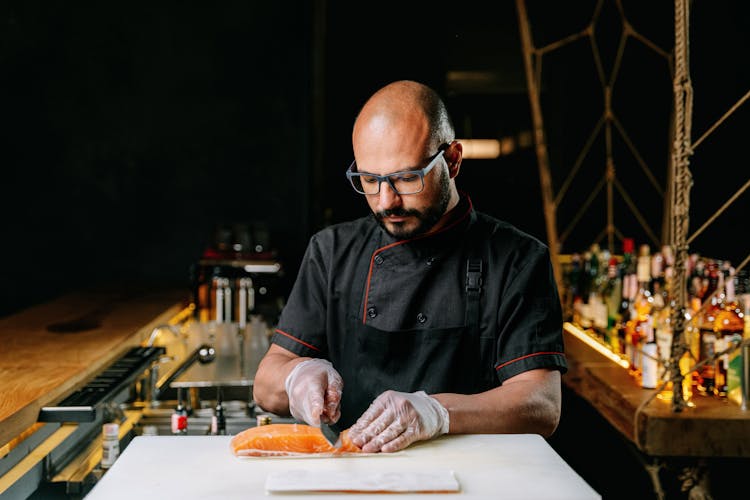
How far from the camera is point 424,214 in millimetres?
1896

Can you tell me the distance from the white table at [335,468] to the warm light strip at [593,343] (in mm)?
1818

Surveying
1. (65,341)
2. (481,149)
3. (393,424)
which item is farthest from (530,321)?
(481,149)

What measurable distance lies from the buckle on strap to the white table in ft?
1.53

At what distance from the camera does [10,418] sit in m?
1.88

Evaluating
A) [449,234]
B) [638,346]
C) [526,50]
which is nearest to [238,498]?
[449,234]

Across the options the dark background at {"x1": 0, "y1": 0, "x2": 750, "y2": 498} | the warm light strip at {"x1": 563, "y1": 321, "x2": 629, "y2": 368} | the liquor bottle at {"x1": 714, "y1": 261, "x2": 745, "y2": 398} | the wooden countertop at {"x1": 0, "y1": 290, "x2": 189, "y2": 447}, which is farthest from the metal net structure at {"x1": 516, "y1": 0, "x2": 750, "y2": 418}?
the wooden countertop at {"x1": 0, "y1": 290, "x2": 189, "y2": 447}

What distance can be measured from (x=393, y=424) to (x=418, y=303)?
0.56 metres

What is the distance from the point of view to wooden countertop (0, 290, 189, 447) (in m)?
2.10

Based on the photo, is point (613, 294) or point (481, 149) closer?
point (613, 294)

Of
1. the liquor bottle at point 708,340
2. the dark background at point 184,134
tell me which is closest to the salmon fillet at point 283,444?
the liquor bottle at point 708,340

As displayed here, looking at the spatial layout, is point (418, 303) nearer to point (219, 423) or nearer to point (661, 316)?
point (219, 423)

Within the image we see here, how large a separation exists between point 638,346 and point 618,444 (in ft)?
1.42

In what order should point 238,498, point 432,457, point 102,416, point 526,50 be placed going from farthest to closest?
point 526,50 < point 102,416 < point 432,457 < point 238,498

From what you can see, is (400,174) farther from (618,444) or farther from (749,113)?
(749,113)
